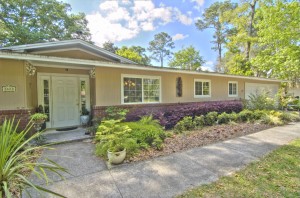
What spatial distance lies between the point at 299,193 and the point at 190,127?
4735 millimetres

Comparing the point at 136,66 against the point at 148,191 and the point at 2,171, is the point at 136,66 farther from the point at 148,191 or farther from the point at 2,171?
the point at 2,171

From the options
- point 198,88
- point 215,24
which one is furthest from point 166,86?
point 215,24

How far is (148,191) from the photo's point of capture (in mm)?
2936

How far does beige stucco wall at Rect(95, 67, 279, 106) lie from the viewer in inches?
279

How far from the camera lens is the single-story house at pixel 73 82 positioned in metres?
5.57

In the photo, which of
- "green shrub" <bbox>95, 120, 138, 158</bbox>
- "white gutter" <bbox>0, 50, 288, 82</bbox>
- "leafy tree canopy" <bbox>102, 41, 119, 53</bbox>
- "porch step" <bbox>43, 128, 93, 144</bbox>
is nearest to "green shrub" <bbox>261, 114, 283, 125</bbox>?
"white gutter" <bbox>0, 50, 288, 82</bbox>

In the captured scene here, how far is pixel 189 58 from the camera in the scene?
87.2 feet

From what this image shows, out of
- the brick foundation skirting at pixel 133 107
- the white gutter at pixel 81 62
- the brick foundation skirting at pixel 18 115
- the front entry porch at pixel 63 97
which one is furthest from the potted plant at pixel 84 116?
the white gutter at pixel 81 62

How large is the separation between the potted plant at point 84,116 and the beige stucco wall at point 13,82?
2.27 meters

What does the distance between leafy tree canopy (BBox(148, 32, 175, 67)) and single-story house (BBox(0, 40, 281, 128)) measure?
25900mm

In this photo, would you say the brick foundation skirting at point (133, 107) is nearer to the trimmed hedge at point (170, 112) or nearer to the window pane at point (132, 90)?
the trimmed hedge at point (170, 112)

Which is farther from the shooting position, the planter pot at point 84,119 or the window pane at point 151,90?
the window pane at point 151,90

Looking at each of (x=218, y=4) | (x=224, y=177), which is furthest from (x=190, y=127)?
(x=218, y=4)

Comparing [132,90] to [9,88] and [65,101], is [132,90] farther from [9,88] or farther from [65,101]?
[9,88]
